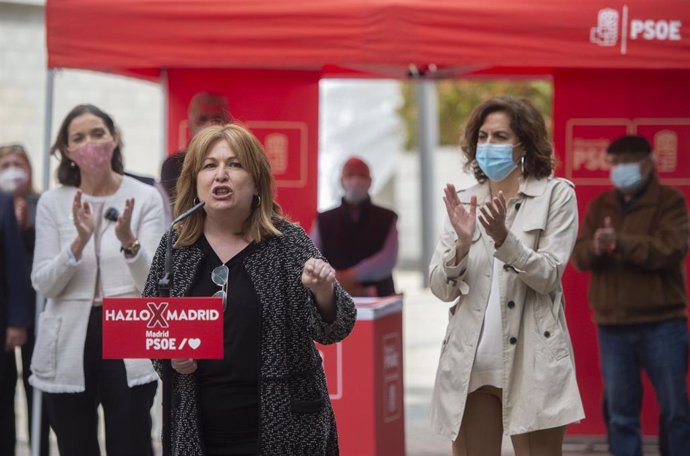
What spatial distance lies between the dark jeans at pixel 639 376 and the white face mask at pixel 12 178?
3.78 metres

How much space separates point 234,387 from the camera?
3779 millimetres

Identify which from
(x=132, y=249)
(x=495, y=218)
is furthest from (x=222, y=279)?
(x=132, y=249)

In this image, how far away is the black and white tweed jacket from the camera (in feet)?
12.3

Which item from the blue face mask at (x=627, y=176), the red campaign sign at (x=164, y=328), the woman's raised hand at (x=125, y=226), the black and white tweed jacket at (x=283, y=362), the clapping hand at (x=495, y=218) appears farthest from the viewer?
the blue face mask at (x=627, y=176)

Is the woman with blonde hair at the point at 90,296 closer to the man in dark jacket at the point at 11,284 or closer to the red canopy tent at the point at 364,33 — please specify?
the man in dark jacket at the point at 11,284

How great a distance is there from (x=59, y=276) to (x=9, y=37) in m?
9.51

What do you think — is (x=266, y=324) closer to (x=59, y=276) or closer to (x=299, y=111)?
(x=59, y=276)

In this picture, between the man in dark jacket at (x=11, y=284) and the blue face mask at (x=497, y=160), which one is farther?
the man in dark jacket at (x=11, y=284)

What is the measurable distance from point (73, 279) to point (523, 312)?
82.1 inches

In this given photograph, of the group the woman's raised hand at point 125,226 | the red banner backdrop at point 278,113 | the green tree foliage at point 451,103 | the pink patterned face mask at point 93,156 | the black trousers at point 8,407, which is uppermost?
the green tree foliage at point 451,103

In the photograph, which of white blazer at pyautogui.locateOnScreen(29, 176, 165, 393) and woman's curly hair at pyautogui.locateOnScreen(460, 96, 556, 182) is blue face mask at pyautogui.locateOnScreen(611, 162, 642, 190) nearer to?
woman's curly hair at pyautogui.locateOnScreen(460, 96, 556, 182)

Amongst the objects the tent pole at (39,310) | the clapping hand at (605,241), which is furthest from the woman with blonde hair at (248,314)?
the clapping hand at (605,241)

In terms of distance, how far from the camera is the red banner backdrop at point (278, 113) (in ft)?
26.9

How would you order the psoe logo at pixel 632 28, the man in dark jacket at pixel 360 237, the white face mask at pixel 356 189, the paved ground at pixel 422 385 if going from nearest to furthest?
the psoe logo at pixel 632 28
the paved ground at pixel 422 385
the man in dark jacket at pixel 360 237
the white face mask at pixel 356 189
